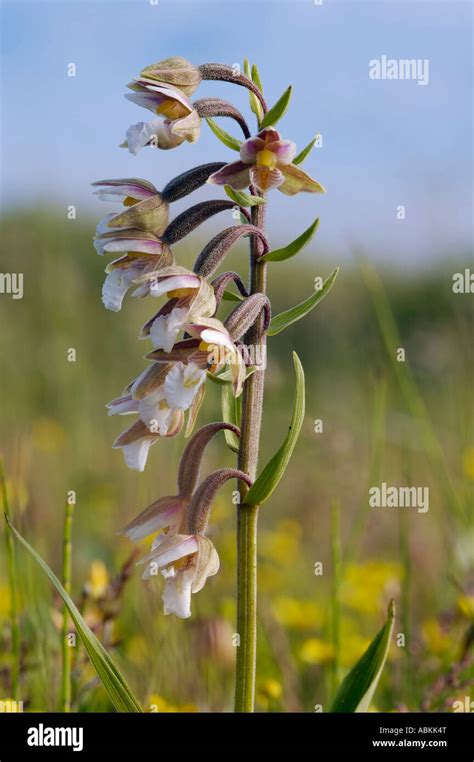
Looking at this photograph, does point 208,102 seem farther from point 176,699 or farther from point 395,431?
point 395,431

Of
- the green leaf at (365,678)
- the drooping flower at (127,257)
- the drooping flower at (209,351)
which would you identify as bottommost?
the green leaf at (365,678)

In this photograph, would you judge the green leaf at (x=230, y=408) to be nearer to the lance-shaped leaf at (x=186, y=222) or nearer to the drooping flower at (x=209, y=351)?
the drooping flower at (x=209, y=351)

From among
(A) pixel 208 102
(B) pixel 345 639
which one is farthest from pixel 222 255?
(B) pixel 345 639

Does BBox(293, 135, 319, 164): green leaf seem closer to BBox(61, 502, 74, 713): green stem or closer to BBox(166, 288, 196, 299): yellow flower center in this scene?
BBox(166, 288, 196, 299): yellow flower center

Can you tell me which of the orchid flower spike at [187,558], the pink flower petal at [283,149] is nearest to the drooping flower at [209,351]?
the orchid flower spike at [187,558]

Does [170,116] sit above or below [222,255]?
above

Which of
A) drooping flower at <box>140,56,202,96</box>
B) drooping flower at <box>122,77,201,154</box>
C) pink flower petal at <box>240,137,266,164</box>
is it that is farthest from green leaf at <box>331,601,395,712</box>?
drooping flower at <box>140,56,202,96</box>
